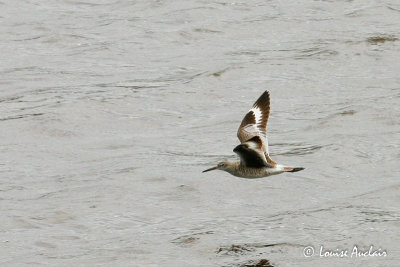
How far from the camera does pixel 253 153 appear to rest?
35.8 ft

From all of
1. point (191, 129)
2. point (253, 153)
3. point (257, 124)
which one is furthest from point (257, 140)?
point (191, 129)

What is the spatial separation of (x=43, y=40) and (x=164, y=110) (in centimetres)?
456

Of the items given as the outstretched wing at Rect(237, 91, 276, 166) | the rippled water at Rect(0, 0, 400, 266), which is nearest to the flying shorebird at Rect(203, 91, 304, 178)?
the outstretched wing at Rect(237, 91, 276, 166)

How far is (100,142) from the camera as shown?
15195 millimetres

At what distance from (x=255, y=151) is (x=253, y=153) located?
37 mm

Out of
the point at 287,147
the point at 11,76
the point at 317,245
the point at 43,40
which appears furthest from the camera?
the point at 43,40

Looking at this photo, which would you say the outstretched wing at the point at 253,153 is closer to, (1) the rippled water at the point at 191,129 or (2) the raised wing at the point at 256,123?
(2) the raised wing at the point at 256,123

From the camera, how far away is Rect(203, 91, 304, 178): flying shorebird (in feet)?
35.9

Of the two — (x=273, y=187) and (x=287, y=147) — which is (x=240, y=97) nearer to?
(x=287, y=147)

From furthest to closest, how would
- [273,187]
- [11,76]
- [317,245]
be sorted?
[11,76], [273,187], [317,245]

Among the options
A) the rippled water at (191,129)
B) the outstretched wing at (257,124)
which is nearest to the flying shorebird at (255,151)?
the outstretched wing at (257,124)

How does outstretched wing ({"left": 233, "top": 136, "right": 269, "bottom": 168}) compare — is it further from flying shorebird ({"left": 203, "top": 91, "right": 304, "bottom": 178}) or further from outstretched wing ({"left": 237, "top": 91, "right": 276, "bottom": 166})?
outstretched wing ({"left": 237, "top": 91, "right": 276, "bottom": 166})

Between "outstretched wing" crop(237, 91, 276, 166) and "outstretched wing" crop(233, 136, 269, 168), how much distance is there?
196mm

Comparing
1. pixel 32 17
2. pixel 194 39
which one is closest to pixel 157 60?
pixel 194 39
